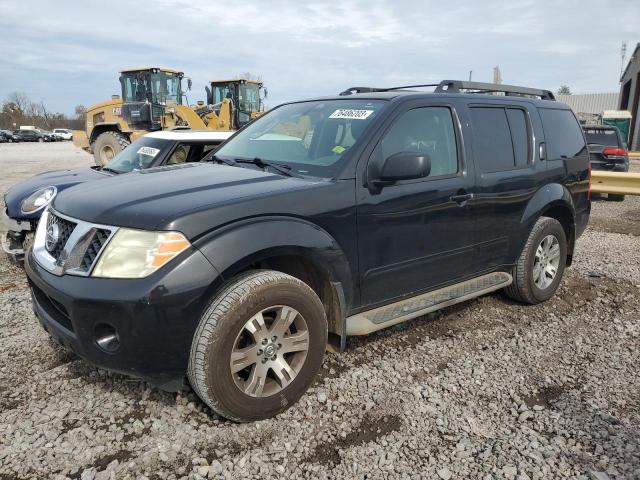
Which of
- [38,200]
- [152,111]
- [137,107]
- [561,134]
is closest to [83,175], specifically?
[38,200]

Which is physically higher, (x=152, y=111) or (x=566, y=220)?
(x=152, y=111)

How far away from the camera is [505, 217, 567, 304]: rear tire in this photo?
14.8ft

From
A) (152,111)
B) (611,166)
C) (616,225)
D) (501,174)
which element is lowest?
(616,225)

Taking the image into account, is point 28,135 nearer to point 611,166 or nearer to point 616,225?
point 611,166

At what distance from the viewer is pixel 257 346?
9.07 feet

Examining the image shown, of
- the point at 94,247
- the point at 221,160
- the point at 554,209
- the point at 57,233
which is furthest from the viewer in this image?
the point at 554,209

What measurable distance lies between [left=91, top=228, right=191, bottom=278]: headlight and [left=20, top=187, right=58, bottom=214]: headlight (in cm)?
346

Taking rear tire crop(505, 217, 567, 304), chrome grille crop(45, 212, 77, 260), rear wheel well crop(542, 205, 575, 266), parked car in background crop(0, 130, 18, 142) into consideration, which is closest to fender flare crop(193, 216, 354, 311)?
chrome grille crop(45, 212, 77, 260)

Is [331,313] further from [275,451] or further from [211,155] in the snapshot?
A: [211,155]

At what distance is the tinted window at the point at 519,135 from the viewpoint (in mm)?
4344

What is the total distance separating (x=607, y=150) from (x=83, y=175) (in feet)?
35.7

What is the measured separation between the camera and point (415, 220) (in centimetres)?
346

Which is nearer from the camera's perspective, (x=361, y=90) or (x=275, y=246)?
(x=275, y=246)

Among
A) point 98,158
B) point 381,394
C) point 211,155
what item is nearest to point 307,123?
point 211,155
